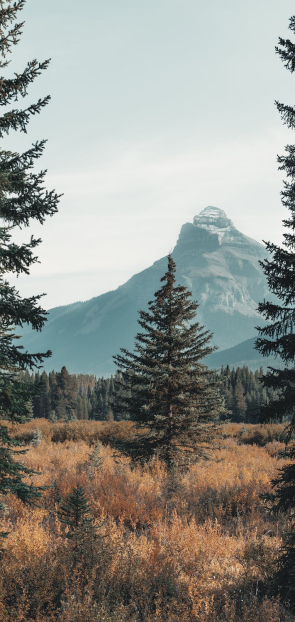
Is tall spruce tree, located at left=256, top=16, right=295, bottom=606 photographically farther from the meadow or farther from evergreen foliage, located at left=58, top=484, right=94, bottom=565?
evergreen foliage, located at left=58, top=484, right=94, bottom=565

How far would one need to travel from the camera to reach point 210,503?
8000mm

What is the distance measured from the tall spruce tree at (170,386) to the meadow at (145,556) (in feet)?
6.92

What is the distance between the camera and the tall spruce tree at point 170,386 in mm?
11469

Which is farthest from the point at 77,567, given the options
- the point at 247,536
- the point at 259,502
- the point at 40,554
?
the point at 259,502

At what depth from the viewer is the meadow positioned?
4176 mm

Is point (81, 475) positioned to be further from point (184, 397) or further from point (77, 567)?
point (77, 567)

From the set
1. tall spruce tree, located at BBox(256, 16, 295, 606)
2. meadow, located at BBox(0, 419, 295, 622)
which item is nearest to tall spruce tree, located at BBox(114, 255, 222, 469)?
meadow, located at BBox(0, 419, 295, 622)

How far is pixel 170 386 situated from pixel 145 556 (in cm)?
678

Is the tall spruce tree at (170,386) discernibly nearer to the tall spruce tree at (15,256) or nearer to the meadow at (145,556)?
the meadow at (145,556)

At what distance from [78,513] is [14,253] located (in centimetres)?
399

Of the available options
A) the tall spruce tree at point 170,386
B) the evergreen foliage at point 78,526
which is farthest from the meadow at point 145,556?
the tall spruce tree at point 170,386

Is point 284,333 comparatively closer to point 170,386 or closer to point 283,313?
point 283,313

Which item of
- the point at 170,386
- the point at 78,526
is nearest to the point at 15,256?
the point at 78,526

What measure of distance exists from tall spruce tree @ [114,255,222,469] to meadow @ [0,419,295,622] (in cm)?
211
